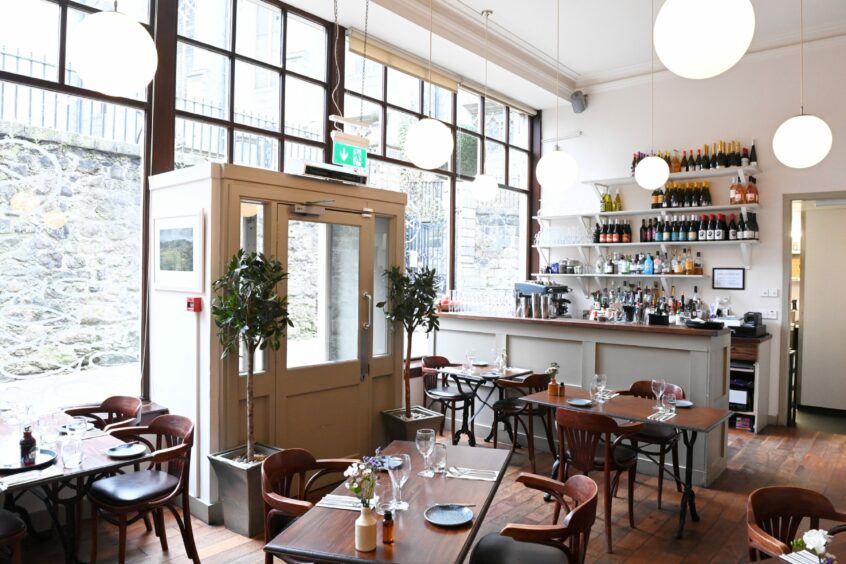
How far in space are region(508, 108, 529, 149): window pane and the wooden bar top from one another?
320cm

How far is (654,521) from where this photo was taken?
3867 millimetres

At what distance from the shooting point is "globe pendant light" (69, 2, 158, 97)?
273 centimetres

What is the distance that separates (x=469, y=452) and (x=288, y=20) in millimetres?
4278

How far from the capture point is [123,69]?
2818 millimetres

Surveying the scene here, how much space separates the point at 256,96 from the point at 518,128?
4311mm

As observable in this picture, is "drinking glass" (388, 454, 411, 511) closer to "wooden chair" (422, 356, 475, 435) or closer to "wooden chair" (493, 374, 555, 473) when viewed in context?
"wooden chair" (493, 374, 555, 473)

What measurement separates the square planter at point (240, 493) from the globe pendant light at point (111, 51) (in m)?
2.17

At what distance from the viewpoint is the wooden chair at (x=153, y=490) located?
298cm

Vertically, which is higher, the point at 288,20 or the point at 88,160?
the point at 288,20

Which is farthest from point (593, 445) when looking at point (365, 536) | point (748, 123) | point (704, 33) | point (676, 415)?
point (748, 123)

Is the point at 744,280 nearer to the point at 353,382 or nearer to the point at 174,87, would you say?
the point at 353,382

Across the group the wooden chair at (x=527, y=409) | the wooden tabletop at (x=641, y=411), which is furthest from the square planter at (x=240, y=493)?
the wooden chair at (x=527, y=409)

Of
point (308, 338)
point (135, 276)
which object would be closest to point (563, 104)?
point (308, 338)

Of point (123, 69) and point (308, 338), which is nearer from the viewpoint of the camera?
point (123, 69)
